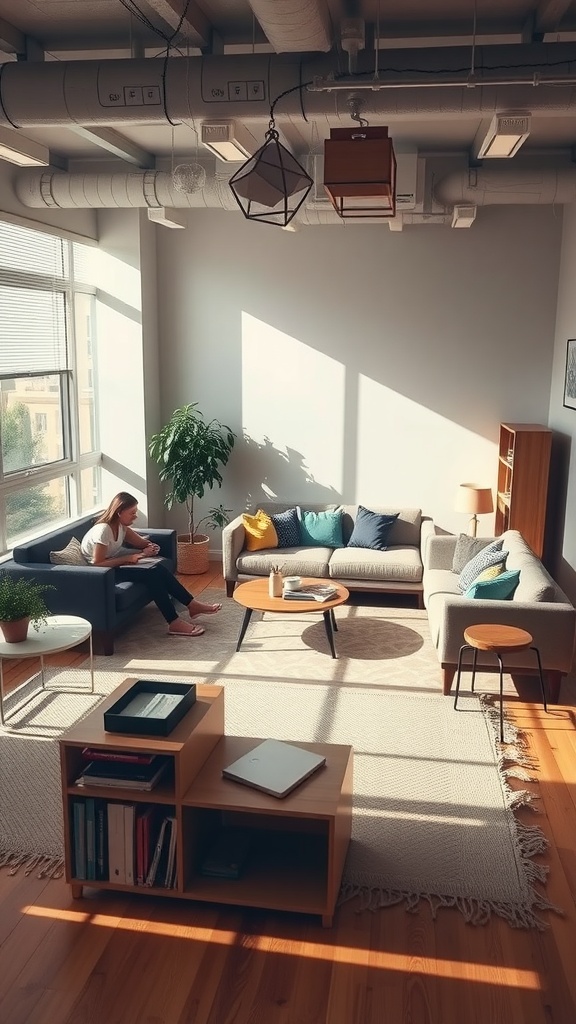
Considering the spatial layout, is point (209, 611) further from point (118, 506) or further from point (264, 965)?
point (264, 965)

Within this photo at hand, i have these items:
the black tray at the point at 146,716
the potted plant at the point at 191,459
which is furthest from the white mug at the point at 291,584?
the black tray at the point at 146,716

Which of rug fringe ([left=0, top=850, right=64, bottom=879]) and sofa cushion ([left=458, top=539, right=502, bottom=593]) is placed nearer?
rug fringe ([left=0, top=850, right=64, bottom=879])

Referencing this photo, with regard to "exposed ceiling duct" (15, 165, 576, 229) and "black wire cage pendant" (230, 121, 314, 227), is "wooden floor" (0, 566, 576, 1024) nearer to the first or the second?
"black wire cage pendant" (230, 121, 314, 227)

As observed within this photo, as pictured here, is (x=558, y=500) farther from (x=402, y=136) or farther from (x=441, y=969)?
(x=441, y=969)

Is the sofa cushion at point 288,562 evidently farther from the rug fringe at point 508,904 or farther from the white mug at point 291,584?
the rug fringe at point 508,904

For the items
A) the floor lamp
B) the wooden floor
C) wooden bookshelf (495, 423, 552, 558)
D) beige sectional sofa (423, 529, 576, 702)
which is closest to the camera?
the wooden floor

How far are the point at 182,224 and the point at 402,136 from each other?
1.95 meters

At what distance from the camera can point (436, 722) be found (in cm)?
503

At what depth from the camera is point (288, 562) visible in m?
7.23

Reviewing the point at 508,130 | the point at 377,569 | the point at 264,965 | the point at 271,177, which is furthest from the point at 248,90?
the point at 377,569

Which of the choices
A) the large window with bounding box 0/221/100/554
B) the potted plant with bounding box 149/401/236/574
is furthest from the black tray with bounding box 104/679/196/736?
the potted plant with bounding box 149/401/236/574

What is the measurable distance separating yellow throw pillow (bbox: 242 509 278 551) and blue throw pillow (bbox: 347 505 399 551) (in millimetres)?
700

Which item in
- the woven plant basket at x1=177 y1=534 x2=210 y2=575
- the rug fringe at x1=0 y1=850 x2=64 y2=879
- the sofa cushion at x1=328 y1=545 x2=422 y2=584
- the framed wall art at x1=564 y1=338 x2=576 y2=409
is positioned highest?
the framed wall art at x1=564 y1=338 x2=576 y2=409

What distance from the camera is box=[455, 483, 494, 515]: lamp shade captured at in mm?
7664
